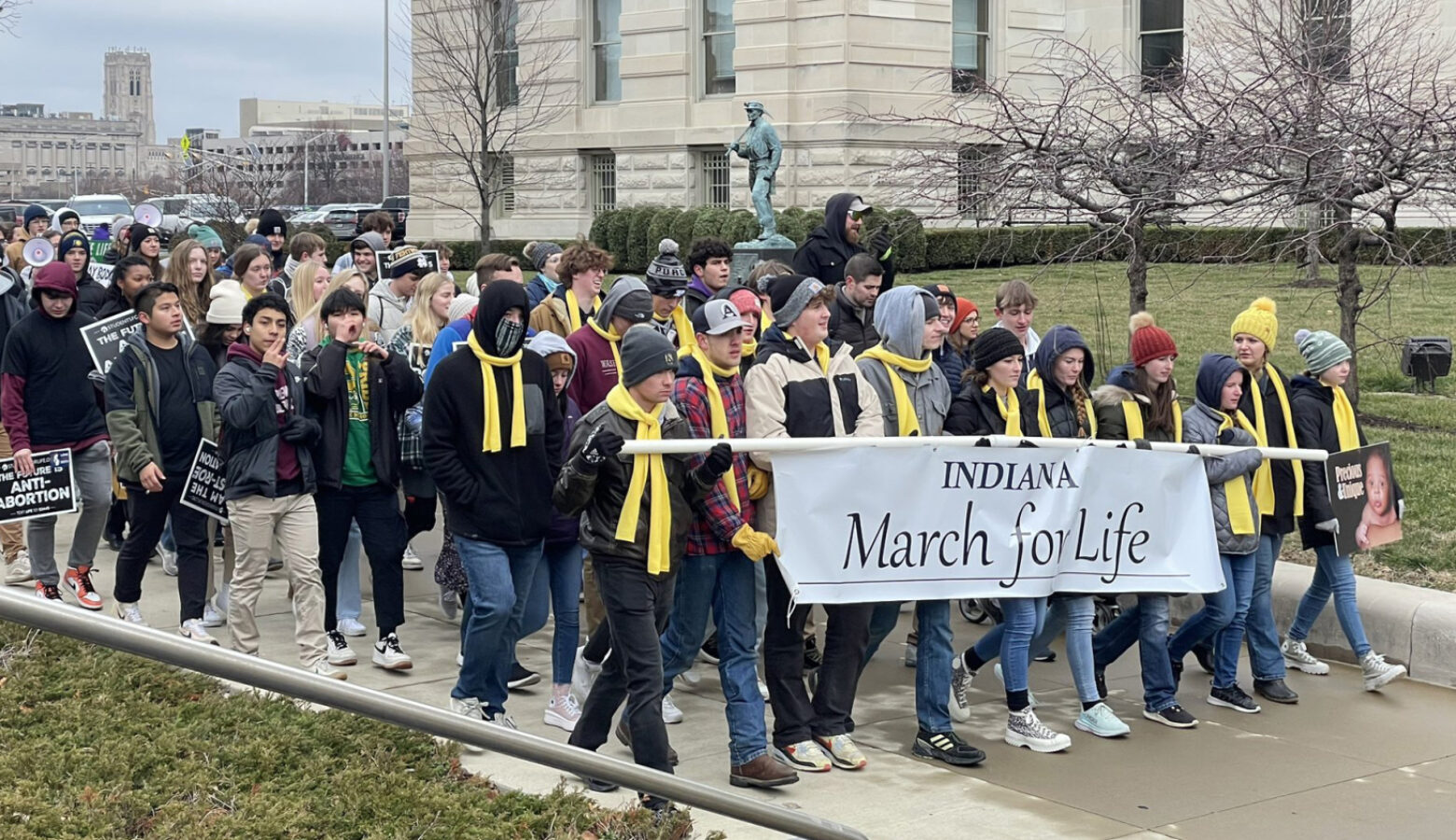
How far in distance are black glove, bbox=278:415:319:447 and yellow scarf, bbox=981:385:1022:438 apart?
3295mm

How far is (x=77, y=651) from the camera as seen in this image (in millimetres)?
8164

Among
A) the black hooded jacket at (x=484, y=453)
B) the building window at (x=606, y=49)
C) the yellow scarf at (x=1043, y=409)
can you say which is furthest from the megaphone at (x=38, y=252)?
the building window at (x=606, y=49)

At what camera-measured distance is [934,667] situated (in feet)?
25.0

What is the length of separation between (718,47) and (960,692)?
32446 millimetres

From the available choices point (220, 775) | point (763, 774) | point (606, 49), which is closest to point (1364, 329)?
point (763, 774)

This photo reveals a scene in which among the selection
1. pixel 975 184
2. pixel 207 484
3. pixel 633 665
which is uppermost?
pixel 975 184

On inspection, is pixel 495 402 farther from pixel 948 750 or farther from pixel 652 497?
pixel 948 750

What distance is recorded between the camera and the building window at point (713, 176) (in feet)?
130

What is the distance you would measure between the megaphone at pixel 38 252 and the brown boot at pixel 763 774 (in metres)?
7.42

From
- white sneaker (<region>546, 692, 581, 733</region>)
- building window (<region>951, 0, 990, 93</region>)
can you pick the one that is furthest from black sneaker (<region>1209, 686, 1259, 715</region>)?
building window (<region>951, 0, 990, 93</region>)

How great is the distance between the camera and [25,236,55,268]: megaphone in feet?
39.3

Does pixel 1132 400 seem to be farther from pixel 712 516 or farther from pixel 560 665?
pixel 560 665

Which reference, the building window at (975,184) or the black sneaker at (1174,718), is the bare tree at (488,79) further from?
the black sneaker at (1174,718)

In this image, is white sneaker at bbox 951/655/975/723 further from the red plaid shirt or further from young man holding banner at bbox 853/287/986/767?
the red plaid shirt
